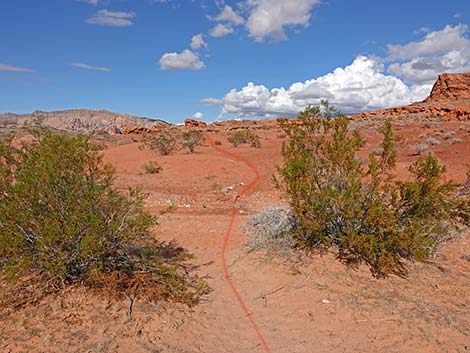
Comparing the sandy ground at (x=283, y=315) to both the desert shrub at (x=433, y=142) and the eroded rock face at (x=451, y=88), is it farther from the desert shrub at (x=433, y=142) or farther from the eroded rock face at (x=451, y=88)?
the eroded rock face at (x=451, y=88)

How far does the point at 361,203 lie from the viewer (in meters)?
5.71

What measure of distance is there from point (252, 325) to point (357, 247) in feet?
6.98

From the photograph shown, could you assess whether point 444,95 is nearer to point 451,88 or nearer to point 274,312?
point 451,88

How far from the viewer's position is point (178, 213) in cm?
968

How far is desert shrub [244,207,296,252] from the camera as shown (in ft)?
21.5

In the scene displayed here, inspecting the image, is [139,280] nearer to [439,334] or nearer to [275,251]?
[275,251]

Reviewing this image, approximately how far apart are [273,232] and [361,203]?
73.9 inches

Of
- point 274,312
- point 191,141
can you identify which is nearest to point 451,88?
point 191,141

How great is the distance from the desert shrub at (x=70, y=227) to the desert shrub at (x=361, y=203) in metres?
2.28

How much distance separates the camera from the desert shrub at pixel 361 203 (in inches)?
208

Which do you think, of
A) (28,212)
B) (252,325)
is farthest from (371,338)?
(28,212)

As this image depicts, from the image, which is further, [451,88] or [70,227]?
[451,88]

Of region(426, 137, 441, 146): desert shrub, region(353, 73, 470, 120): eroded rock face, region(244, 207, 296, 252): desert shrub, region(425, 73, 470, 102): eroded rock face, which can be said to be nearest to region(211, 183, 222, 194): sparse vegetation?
region(244, 207, 296, 252): desert shrub

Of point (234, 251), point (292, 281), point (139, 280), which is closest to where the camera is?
point (139, 280)
